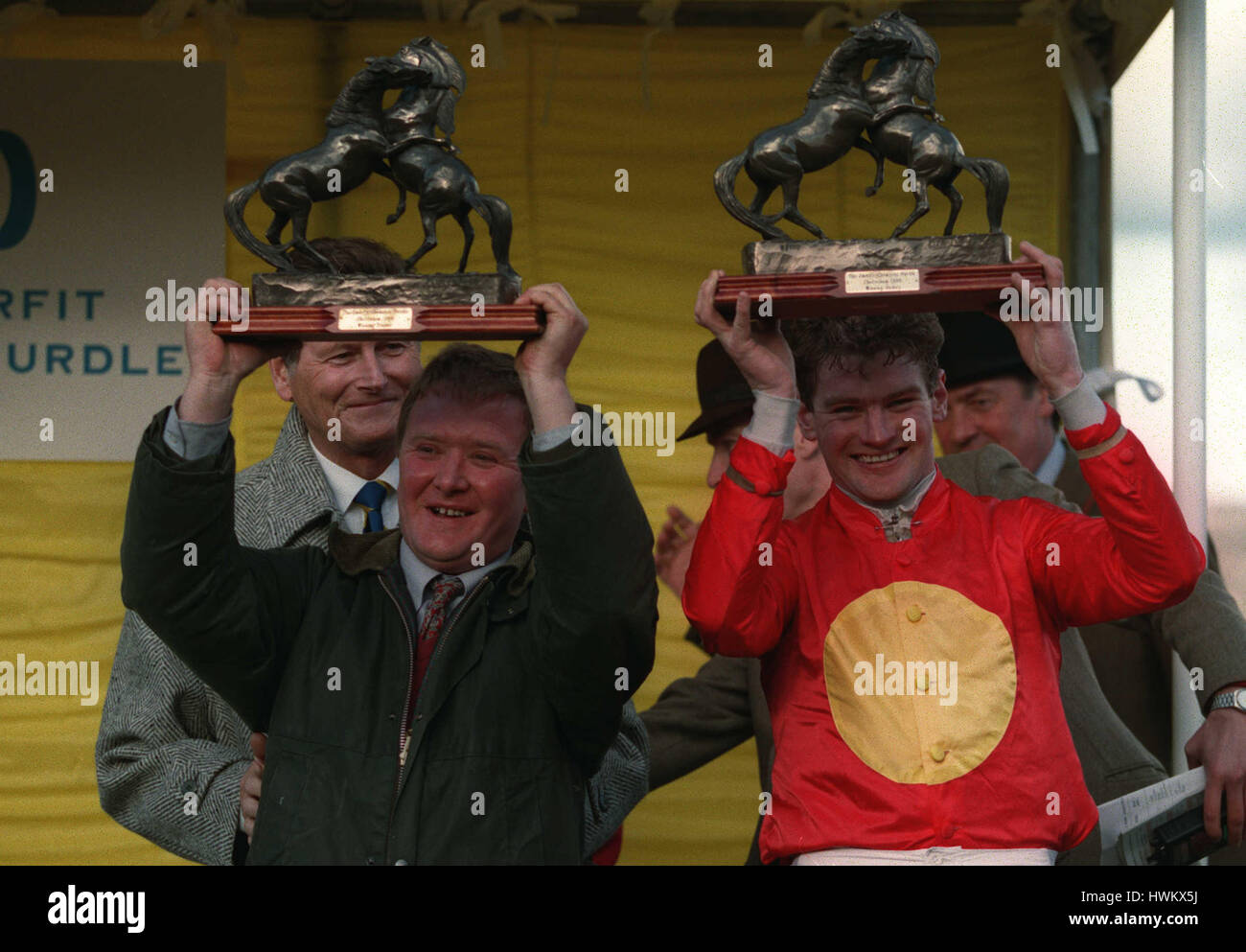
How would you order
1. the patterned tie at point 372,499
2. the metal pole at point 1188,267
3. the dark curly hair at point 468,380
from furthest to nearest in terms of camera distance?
the metal pole at point 1188,267 < the patterned tie at point 372,499 < the dark curly hair at point 468,380

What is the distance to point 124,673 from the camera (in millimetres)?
3191

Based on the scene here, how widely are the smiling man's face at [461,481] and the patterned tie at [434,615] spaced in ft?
0.08

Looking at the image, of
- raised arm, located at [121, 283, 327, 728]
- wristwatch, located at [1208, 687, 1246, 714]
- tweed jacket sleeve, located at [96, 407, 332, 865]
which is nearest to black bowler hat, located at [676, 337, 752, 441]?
tweed jacket sleeve, located at [96, 407, 332, 865]

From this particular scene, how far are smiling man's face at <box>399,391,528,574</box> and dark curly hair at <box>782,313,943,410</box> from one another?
475 millimetres

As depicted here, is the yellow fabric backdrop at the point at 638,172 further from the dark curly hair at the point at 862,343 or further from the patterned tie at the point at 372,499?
the dark curly hair at the point at 862,343

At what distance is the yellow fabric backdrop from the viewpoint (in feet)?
14.5

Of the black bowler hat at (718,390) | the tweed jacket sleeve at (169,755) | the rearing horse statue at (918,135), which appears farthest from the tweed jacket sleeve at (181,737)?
the rearing horse statue at (918,135)

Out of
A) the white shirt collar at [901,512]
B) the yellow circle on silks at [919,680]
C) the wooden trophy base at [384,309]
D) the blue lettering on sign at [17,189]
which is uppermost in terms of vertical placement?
the blue lettering on sign at [17,189]

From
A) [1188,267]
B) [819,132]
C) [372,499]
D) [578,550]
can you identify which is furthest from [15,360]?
[1188,267]

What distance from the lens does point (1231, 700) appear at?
308 centimetres

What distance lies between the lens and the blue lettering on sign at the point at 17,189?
432cm

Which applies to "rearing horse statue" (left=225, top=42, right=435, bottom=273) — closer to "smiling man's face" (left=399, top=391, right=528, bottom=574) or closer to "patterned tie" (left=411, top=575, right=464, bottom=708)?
"smiling man's face" (left=399, top=391, right=528, bottom=574)

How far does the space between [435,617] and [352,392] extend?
848 millimetres

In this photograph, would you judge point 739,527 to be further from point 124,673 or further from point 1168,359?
point 1168,359
